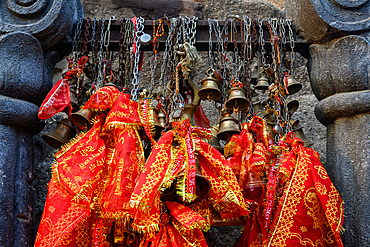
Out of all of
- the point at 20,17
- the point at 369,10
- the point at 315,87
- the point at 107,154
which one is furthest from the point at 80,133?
the point at 369,10

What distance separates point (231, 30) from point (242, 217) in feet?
4.45

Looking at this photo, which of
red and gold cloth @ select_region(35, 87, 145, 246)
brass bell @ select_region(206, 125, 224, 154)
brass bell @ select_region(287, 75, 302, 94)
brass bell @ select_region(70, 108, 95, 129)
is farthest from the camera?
brass bell @ select_region(287, 75, 302, 94)

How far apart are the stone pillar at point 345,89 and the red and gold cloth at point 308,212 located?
21 cm

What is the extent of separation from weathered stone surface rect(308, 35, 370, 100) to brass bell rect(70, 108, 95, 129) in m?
1.56

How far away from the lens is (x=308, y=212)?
2.46 meters

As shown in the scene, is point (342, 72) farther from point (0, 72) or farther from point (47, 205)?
point (0, 72)

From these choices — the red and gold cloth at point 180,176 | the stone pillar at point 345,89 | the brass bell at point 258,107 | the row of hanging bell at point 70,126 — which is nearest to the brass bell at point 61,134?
the row of hanging bell at point 70,126

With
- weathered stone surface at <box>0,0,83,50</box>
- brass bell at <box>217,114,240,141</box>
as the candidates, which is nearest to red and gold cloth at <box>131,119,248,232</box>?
brass bell at <box>217,114,240,141</box>

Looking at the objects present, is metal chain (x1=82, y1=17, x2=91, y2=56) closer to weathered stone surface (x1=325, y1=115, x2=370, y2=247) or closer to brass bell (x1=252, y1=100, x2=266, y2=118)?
brass bell (x1=252, y1=100, x2=266, y2=118)

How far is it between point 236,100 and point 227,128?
8.0 inches

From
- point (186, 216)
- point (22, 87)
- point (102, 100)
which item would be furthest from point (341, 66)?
point (22, 87)

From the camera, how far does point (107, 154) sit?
2617mm

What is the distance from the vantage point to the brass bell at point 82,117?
106 inches

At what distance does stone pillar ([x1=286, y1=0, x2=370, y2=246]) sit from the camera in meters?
2.62
